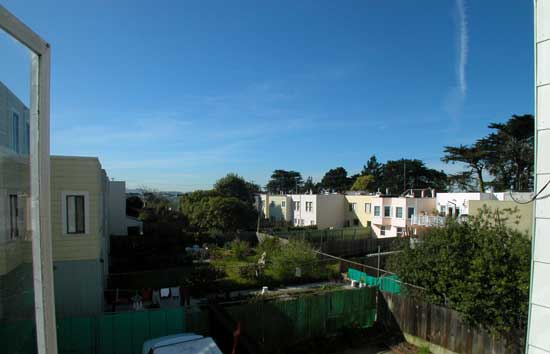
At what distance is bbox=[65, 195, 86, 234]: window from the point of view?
8.68m

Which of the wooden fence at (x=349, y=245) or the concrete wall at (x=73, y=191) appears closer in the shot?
the concrete wall at (x=73, y=191)

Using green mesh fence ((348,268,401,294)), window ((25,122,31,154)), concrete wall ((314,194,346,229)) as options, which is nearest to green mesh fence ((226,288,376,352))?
green mesh fence ((348,268,401,294))

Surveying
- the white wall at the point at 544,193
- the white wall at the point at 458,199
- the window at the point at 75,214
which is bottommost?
the white wall at the point at 458,199

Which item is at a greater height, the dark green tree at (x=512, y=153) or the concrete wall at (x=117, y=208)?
the dark green tree at (x=512, y=153)

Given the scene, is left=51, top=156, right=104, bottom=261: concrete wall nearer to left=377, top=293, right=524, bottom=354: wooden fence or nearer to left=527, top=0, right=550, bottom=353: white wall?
left=377, top=293, right=524, bottom=354: wooden fence

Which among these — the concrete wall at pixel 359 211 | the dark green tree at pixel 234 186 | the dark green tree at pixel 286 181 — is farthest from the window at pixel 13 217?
Result: the dark green tree at pixel 286 181

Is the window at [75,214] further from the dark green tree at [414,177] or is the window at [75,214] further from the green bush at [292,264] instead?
the dark green tree at [414,177]

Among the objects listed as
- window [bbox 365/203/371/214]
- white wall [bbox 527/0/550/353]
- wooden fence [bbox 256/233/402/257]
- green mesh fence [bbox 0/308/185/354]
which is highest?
white wall [bbox 527/0/550/353]

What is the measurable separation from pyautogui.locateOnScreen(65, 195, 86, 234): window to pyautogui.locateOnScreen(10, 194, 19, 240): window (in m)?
8.41

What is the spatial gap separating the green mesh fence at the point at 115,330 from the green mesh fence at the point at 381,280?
7082 millimetres

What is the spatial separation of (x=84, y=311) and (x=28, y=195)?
9247mm

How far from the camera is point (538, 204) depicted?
2422 mm

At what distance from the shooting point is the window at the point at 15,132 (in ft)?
4.91

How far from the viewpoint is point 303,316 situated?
9.45 m
